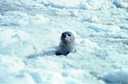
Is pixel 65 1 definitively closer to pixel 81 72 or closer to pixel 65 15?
pixel 65 15

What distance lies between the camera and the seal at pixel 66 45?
22.4 feet

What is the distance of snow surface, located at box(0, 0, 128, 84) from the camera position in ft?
17.9

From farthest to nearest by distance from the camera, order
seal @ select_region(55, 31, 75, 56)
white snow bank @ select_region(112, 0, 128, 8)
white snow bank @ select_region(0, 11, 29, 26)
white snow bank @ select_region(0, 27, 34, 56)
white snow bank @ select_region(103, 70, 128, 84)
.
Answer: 1. white snow bank @ select_region(112, 0, 128, 8)
2. white snow bank @ select_region(0, 11, 29, 26)
3. seal @ select_region(55, 31, 75, 56)
4. white snow bank @ select_region(0, 27, 34, 56)
5. white snow bank @ select_region(103, 70, 128, 84)

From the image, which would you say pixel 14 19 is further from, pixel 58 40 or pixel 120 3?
pixel 120 3

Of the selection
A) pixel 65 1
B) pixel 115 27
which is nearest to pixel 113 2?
pixel 65 1

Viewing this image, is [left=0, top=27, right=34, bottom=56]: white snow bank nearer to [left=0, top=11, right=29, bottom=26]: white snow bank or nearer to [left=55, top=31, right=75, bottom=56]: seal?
[left=55, top=31, right=75, bottom=56]: seal

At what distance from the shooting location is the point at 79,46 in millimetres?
7242

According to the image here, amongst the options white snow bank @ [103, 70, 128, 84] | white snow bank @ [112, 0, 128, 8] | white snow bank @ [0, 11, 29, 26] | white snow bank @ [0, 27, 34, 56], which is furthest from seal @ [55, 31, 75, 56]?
white snow bank @ [112, 0, 128, 8]

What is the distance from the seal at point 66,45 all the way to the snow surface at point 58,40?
5.0 inches

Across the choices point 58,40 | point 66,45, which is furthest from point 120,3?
point 66,45

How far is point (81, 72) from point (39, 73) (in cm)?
68

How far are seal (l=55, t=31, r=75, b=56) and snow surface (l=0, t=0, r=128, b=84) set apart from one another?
0.13 meters

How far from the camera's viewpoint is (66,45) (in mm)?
6941

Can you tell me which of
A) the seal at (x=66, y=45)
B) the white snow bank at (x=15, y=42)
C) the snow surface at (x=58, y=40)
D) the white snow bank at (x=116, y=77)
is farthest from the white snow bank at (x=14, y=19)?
the white snow bank at (x=116, y=77)
